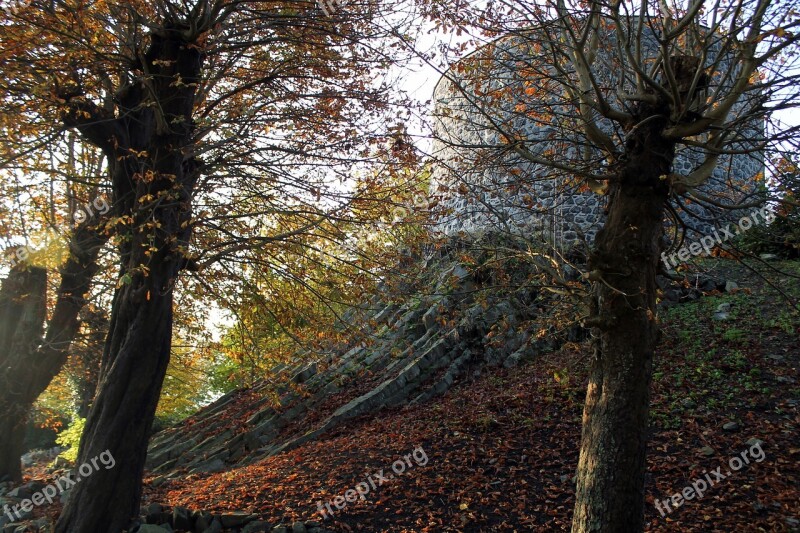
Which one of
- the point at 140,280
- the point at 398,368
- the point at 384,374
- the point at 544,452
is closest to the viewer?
the point at 140,280

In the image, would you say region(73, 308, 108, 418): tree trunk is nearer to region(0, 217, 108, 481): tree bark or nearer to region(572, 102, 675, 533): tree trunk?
region(0, 217, 108, 481): tree bark

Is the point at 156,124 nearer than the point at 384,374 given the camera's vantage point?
Yes

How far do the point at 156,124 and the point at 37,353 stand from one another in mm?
6714

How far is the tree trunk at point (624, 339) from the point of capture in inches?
170

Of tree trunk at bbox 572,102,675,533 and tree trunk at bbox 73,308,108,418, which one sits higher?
tree trunk at bbox 73,308,108,418

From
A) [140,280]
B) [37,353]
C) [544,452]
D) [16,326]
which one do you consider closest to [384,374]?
[544,452]

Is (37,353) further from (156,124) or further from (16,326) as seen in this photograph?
(156,124)

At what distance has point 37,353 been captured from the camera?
10570 millimetres

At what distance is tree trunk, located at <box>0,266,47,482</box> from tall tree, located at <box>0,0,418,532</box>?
4892 millimetres

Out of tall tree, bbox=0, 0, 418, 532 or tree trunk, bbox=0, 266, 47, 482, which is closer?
tall tree, bbox=0, 0, 418, 532

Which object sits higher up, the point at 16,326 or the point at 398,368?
the point at 16,326

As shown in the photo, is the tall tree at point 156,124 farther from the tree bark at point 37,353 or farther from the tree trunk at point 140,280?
the tree bark at point 37,353

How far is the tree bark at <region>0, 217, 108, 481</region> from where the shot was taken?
10109mm

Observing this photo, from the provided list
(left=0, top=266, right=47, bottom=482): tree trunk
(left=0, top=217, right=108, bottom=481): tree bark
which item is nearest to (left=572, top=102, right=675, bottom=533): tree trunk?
(left=0, top=217, right=108, bottom=481): tree bark
